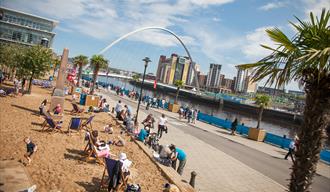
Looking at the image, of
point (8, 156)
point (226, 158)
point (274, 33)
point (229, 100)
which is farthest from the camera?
point (229, 100)

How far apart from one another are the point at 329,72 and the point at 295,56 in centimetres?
55

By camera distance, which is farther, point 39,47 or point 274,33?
point 39,47

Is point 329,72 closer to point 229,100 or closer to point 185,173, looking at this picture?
point 185,173

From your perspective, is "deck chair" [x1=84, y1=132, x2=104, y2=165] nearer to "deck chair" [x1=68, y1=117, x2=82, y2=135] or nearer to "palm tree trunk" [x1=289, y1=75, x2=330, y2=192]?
"deck chair" [x1=68, y1=117, x2=82, y2=135]

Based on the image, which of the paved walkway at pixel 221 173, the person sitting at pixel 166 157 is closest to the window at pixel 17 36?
the paved walkway at pixel 221 173

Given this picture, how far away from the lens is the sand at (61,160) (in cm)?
661

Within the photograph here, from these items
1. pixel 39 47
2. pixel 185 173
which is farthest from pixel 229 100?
pixel 185 173

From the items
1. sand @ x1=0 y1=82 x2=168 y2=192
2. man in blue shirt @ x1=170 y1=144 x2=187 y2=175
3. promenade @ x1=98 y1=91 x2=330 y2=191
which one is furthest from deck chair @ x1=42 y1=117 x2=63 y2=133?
promenade @ x1=98 y1=91 x2=330 y2=191

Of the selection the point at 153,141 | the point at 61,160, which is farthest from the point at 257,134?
the point at 61,160

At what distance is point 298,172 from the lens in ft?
12.8

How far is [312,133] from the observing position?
383cm

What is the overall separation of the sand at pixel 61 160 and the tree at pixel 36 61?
11618mm

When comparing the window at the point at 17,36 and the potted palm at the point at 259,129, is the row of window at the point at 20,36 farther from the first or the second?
the potted palm at the point at 259,129

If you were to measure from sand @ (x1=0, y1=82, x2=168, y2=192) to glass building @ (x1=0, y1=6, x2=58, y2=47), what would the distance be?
73.3 m
